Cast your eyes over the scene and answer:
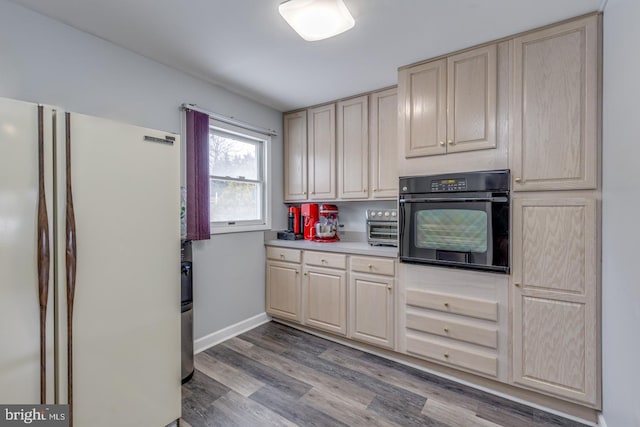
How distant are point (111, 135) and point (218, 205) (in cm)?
150

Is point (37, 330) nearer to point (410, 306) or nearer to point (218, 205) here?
point (218, 205)

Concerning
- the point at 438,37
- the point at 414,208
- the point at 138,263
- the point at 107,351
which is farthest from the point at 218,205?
the point at 438,37

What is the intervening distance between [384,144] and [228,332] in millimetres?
2358

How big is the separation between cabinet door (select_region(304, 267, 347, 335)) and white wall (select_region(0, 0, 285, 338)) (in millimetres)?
640

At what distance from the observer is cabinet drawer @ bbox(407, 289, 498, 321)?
198 centimetres

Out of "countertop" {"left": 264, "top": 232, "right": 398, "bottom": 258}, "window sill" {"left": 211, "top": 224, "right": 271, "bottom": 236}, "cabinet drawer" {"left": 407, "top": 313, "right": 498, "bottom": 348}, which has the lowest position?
"cabinet drawer" {"left": 407, "top": 313, "right": 498, "bottom": 348}

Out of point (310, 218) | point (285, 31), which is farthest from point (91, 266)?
point (310, 218)

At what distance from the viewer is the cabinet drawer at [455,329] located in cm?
198

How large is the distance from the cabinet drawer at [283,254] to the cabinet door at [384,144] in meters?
0.98

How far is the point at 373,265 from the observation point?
8.21ft

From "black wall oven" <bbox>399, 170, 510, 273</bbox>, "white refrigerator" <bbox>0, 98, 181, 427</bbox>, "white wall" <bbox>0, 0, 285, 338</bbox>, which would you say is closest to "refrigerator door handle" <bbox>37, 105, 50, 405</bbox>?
"white refrigerator" <bbox>0, 98, 181, 427</bbox>

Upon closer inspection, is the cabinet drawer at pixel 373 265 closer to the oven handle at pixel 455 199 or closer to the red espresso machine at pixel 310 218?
the oven handle at pixel 455 199

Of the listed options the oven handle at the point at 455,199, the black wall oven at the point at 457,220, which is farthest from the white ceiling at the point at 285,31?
the oven handle at the point at 455,199

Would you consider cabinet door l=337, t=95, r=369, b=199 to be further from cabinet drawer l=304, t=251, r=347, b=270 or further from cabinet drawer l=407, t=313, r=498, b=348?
cabinet drawer l=407, t=313, r=498, b=348
